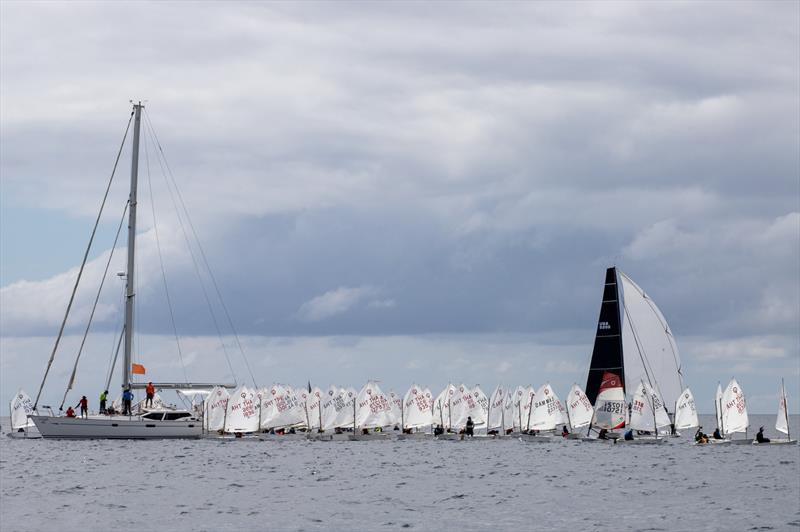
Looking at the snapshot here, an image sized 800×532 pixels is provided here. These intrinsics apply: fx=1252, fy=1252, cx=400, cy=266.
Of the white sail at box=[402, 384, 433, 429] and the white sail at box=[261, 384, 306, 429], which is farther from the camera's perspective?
the white sail at box=[402, 384, 433, 429]

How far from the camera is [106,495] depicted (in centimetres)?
6238

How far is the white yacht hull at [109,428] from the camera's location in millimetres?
100312

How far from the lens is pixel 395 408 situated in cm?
12450

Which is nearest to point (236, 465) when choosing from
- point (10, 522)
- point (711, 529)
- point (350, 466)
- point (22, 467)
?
point (350, 466)

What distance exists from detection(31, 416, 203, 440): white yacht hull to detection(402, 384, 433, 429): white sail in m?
28.6

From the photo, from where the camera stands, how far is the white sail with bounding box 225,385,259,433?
357 feet

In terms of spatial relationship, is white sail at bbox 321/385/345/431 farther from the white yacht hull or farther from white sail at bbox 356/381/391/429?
the white yacht hull

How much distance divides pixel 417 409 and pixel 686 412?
26.4m

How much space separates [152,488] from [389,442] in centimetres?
5385

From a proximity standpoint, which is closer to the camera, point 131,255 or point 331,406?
point 131,255

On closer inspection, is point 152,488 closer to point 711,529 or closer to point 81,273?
point 711,529

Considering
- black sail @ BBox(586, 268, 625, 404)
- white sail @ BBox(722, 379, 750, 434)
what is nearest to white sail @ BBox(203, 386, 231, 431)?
black sail @ BBox(586, 268, 625, 404)

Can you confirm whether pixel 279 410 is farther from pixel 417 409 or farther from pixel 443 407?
pixel 443 407

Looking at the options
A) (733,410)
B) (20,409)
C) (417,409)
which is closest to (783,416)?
(733,410)
